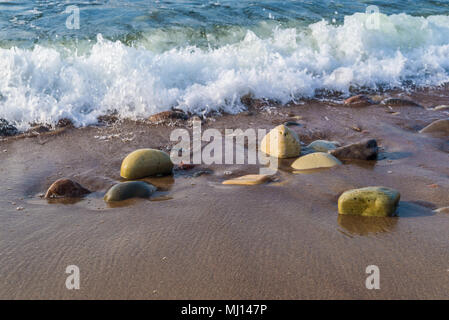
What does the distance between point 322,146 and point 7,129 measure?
297 centimetres

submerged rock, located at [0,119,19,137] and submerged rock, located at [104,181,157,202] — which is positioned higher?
submerged rock, located at [0,119,19,137]

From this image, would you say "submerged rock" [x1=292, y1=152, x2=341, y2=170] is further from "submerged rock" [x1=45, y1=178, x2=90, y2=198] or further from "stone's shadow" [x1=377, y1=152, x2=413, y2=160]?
"submerged rock" [x1=45, y1=178, x2=90, y2=198]

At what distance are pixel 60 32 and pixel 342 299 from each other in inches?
239

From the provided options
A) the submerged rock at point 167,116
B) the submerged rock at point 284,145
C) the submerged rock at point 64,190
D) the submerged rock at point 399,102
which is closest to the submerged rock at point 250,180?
the submerged rock at point 284,145

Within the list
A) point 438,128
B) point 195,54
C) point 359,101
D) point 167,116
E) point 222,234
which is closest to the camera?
point 222,234

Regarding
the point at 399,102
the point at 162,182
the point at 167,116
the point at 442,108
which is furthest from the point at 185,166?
the point at 442,108

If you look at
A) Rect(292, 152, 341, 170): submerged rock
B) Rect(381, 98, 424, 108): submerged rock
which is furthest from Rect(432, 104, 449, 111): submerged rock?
Rect(292, 152, 341, 170): submerged rock

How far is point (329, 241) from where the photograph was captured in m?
2.30

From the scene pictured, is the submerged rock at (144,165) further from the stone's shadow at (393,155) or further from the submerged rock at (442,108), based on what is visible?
the submerged rock at (442,108)

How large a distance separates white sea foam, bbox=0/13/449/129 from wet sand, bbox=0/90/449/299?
1088 millimetres

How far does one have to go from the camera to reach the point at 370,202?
254 cm

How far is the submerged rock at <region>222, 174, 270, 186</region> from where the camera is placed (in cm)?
307

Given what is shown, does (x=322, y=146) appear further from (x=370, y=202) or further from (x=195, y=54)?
(x=195, y=54)
